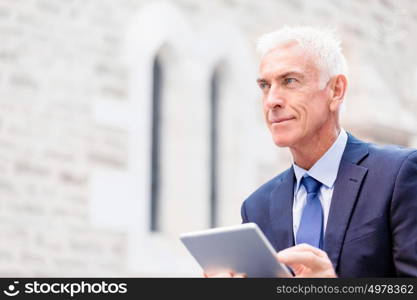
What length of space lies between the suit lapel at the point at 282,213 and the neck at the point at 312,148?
86 mm

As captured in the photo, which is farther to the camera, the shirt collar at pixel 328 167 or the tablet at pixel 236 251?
the shirt collar at pixel 328 167

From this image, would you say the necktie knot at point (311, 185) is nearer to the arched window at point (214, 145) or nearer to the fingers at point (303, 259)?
the fingers at point (303, 259)

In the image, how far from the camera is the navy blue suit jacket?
321 centimetres

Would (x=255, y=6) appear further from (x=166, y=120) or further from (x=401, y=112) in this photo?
(x=401, y=112)

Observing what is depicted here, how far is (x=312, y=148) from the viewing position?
3471 millimetres

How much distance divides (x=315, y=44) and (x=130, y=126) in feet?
18.4

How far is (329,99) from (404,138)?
819cm

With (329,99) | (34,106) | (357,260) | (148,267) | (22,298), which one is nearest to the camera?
(22,298)

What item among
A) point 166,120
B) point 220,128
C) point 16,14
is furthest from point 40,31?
point 220,128

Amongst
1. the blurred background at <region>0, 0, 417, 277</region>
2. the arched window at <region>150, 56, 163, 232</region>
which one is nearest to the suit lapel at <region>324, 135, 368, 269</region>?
the blurred background at <region>0, 0, 417, 277</region>

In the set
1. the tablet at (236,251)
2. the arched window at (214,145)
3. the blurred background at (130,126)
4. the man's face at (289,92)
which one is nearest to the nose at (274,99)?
the man's face at (289,92)

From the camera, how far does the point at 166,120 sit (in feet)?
31.2

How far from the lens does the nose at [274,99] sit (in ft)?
11.1

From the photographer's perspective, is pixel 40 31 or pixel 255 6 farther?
pixel 255 6
